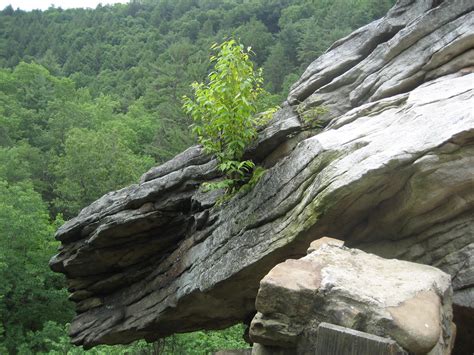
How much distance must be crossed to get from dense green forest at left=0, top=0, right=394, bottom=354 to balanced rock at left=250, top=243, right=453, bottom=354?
8162 millimetres

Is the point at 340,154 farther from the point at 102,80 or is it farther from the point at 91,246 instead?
the point at 102,80

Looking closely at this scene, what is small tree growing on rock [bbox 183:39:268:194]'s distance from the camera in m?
9.35

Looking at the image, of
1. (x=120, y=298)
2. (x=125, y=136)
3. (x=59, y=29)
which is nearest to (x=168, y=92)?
(x=125, y=136)

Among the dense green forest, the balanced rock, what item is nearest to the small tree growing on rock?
the dense green forest

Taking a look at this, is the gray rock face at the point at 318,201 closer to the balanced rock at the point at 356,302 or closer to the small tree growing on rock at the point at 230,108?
the small tree growing on rock at the point at 230,108

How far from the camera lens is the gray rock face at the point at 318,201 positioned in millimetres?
Result: 6945

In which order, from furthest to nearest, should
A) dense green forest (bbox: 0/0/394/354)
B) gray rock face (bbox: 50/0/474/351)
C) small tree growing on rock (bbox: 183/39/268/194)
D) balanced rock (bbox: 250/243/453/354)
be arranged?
1. dense green forest (bbox: 0/0/394/354)
2. small tree growing on rock (bbox: 183/39/268/194)
3. gray rock face (bbox: 50/0/474/351)
4. balanced rock (bbox: 250/243/453/354)

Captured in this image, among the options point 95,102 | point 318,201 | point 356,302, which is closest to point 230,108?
point 318,201

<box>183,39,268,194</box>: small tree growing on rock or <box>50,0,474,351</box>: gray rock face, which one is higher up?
<box>183,39,268,194</box>: small tree growing on rock

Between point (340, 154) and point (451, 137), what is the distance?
5.20ft

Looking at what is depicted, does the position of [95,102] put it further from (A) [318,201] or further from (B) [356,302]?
(B) [356,302]

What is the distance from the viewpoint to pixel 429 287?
17.2ft

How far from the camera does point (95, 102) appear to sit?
6122 cm

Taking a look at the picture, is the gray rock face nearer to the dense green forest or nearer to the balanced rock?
the balanced rock
